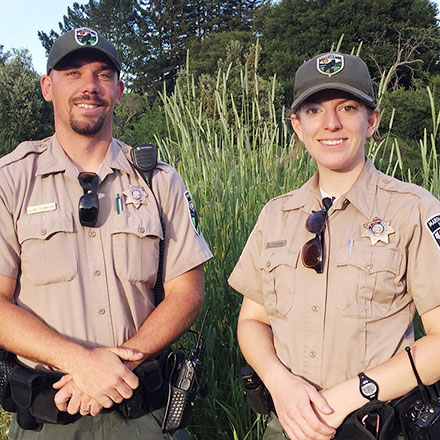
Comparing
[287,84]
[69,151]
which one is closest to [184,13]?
[287,84]

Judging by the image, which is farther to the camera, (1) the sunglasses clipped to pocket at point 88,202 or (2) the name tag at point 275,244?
(1) the sunglasses clipped to pocket at point 88,202

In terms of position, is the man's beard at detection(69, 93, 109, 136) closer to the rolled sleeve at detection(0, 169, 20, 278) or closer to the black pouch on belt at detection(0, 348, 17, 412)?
the rolled sleeve at detection(0, 169, 20, 278)

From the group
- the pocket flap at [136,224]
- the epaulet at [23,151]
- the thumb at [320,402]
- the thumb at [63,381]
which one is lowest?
the thumb at [320,402]

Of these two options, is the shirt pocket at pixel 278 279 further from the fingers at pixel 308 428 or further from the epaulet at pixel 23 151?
the epaulet at pixel 23 151

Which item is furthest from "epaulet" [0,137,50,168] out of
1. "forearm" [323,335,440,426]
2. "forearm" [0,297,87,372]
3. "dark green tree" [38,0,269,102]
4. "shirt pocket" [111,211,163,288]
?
"dark green tree" [38,0,269,102]

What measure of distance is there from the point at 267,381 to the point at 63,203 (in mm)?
980

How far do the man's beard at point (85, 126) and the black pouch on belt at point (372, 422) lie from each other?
1375 mm

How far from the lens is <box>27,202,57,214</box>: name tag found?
6.72ft

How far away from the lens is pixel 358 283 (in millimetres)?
1729

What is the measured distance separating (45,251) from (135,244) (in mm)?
325

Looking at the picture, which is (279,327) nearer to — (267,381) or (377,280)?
(267,381)

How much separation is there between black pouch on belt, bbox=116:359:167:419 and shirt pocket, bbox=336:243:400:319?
705 millimetres

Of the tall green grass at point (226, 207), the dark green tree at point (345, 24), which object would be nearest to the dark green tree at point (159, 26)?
the dark green tree at point (345, 24)

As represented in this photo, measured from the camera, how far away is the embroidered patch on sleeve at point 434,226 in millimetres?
1663
